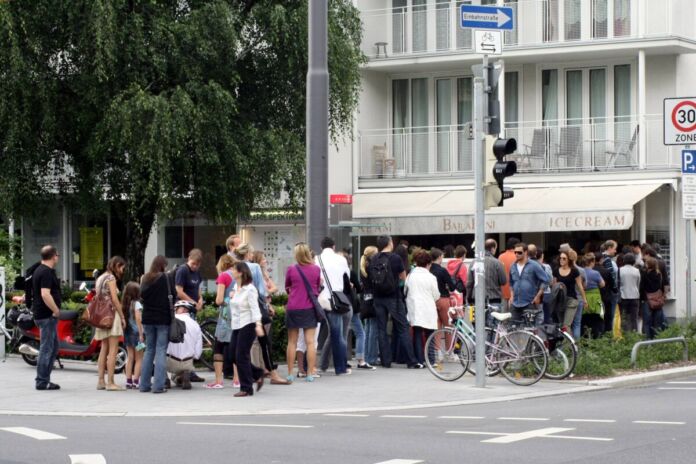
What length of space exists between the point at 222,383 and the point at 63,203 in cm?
912

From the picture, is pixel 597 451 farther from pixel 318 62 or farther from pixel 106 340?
pixel 318 62

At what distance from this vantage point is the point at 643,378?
17.3m

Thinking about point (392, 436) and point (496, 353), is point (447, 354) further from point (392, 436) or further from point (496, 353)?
point (392, 436)

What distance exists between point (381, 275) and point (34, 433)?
24.3ft

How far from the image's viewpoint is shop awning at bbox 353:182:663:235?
1176 inches

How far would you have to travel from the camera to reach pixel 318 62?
18.6 meters

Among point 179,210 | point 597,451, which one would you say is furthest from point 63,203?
point 597,451

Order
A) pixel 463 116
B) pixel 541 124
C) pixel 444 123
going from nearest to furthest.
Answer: pixel 541 124
pixel 463 116
pixel 444 123

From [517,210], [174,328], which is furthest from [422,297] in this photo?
[517,210]

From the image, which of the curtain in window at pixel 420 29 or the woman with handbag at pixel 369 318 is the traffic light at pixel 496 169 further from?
the curtain in window at pixel 420 29

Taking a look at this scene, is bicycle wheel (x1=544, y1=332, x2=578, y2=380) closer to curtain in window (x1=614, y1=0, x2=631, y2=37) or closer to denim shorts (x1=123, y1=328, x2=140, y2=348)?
denim shorts (x1=123, y1=328, x2=140, y2=348)

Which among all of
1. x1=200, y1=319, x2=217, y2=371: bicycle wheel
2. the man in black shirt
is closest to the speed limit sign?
x1=200, y1=319, x2=217, y2=371: bicycle wheel

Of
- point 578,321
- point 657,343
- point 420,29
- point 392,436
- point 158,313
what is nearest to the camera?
point 392,436

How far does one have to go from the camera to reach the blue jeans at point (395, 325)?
749 inches
